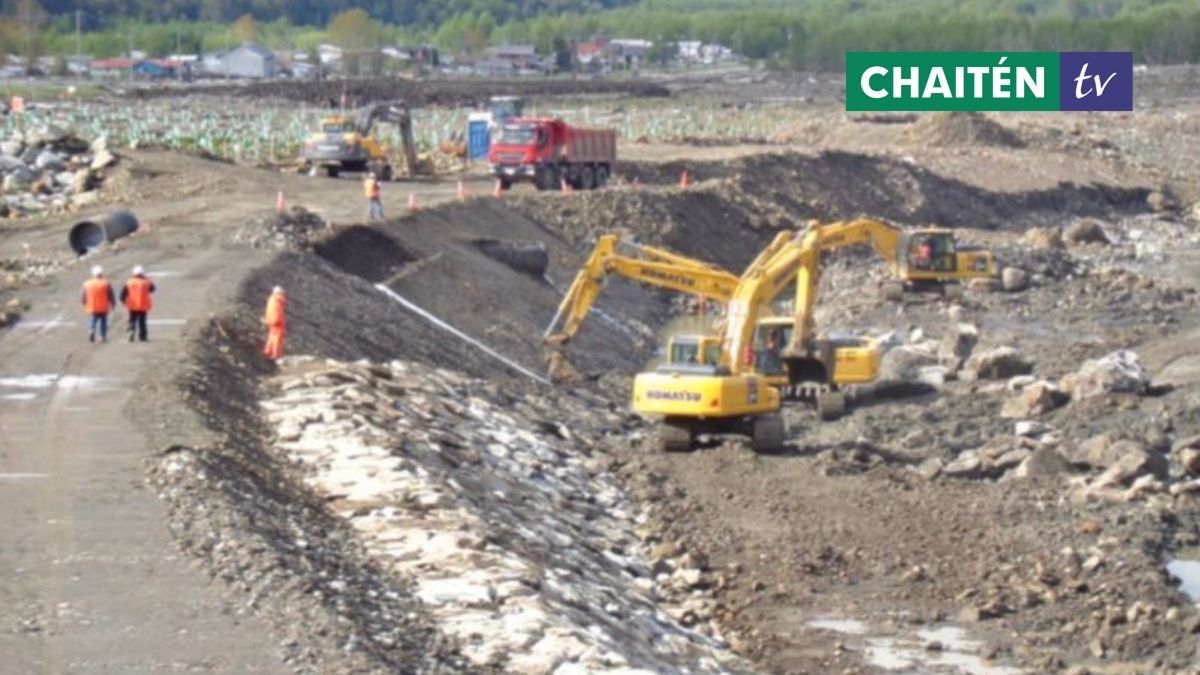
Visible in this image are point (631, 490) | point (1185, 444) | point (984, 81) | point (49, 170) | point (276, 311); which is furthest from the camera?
point (984, 81)

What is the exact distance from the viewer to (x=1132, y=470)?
28.9 metres

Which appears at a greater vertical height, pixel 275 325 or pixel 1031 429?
pixel 275 325

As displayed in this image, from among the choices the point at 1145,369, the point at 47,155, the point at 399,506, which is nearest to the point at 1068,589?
the point at 399,506

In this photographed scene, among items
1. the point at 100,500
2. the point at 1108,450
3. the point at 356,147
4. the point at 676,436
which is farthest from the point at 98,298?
the point at 356,147

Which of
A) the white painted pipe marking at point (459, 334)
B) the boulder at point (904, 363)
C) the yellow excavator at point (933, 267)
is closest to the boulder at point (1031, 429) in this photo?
the boulder at point (904, 363)

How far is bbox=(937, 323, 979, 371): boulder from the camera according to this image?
41906 mm

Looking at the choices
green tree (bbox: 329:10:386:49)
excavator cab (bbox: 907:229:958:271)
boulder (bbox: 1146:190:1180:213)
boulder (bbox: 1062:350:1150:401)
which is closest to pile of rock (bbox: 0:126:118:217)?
excavator cab (bbox: 907:229:958:271)

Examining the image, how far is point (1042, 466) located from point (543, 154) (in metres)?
30.1

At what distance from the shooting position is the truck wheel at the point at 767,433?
30969 mm

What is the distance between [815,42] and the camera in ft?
574

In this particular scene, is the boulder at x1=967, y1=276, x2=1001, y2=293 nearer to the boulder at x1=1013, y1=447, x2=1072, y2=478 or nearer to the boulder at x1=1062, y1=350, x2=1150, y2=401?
the boulder at x1=1062, y1=350, x2=1150, y2=401

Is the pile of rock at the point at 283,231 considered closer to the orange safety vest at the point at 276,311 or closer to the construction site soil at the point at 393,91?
the orange safety vest at the point at 276,311

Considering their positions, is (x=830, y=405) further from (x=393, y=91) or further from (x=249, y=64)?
(x=249, y=64)

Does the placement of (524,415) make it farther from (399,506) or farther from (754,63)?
(754,63)
